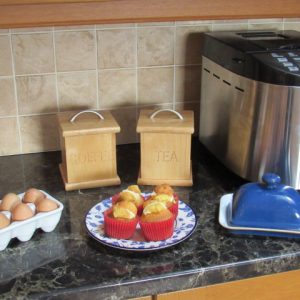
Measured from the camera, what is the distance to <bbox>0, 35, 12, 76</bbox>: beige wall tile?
132 centimetres

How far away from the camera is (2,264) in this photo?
941 millimetres

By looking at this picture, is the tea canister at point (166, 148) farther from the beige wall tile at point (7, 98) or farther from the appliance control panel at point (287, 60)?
the beige wall tile at point (7, 98)

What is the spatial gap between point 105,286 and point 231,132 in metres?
0.54

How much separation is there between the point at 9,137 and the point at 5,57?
23cm

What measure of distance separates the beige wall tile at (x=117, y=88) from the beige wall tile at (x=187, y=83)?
135 millimetres

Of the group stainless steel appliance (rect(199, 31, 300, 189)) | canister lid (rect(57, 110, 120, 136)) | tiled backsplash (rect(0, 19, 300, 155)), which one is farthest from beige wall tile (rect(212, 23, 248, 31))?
canister lid (rect(57, 110, 120, 136))

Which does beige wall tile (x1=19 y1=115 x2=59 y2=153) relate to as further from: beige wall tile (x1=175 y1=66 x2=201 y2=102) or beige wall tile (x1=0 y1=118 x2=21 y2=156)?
beige wall tile (x1=175 y1=66 x2=201 y2=102)

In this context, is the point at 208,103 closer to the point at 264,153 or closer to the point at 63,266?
the point at 264,153

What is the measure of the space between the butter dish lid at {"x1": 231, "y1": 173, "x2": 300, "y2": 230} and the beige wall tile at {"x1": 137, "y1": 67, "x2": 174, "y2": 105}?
1.75 feet

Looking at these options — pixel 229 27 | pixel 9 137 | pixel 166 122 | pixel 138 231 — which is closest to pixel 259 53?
pixel 166 122

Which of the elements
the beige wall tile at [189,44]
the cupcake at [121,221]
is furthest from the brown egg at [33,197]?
the beige wall tile at [189,44]

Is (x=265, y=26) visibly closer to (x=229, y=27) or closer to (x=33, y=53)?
(x=229, y=27)

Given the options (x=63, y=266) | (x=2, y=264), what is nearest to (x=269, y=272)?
(x=63, y=266)

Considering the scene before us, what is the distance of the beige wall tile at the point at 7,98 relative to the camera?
1.36 metres
